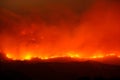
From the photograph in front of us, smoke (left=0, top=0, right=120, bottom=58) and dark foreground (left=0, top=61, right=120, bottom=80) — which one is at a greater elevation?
smoke (left=0, top=0, right=120, bottom=58)

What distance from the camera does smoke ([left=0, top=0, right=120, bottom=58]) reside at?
1073 inches

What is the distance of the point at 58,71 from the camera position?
2005 cm

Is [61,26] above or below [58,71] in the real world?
above

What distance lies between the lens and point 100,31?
29328 millimetres

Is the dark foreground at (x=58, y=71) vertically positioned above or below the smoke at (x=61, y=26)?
below

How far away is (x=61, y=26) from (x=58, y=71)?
982 centimetres

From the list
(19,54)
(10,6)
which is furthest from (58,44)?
(10,6)

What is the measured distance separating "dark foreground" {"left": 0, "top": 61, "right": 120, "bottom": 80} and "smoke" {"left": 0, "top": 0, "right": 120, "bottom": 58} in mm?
5120

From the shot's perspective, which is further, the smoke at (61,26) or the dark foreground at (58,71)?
the smoke at (61,26)

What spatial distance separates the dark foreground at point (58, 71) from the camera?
62.8 feet

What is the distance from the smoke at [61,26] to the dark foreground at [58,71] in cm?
512

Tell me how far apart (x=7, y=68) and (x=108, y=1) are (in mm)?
13335

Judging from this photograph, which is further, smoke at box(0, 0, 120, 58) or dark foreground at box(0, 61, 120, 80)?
smoke at box(0, 0, 120, 58)

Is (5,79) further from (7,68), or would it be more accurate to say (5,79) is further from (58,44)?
(58,44)
